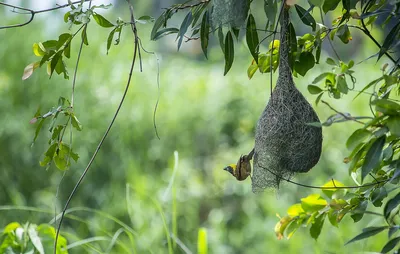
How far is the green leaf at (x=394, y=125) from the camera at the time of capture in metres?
0.86

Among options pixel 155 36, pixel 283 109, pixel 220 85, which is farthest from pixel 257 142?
pixel 220 85

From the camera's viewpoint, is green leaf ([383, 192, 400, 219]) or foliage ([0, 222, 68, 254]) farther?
foliage ([0, 222, 68, 254])

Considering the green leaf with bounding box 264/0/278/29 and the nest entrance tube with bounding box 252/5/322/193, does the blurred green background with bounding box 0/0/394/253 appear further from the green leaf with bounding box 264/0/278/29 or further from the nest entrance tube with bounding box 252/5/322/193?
the green leaf with bounding box 264/0/278/29

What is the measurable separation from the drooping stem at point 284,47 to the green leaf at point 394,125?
412 millimetres

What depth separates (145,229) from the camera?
3.26m

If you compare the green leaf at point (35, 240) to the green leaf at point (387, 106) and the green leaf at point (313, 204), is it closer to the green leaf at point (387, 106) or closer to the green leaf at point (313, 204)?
the green leaf at point (313, 204)

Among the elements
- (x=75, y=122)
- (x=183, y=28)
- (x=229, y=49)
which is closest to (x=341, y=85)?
(x=229, y=49)

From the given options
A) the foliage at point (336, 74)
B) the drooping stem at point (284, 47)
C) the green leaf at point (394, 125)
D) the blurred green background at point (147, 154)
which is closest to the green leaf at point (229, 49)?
the foliage at point (336, 74)

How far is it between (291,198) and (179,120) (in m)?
0.93

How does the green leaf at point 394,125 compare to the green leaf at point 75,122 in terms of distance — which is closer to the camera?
the green leaf at point 394,125

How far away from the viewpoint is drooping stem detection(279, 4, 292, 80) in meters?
1.23

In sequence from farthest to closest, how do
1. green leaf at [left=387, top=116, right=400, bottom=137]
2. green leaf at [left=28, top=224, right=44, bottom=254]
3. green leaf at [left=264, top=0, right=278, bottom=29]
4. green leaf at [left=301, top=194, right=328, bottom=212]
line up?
green leaf at [left=28, top=224, right=44, bottom=254]
green leaf at [left=301, top=194, right=328, bottom=212]
green leaf at [left=264, top=0, right=278, bottom=29]
green leaf at [left=387, top=116, right=400, bottom=137]

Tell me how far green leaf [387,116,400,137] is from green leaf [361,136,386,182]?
0.04 meters

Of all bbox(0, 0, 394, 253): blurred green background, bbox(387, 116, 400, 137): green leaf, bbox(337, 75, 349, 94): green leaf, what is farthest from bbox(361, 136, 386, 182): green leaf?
bbox(0, 0, 394, 253): blurred green background
